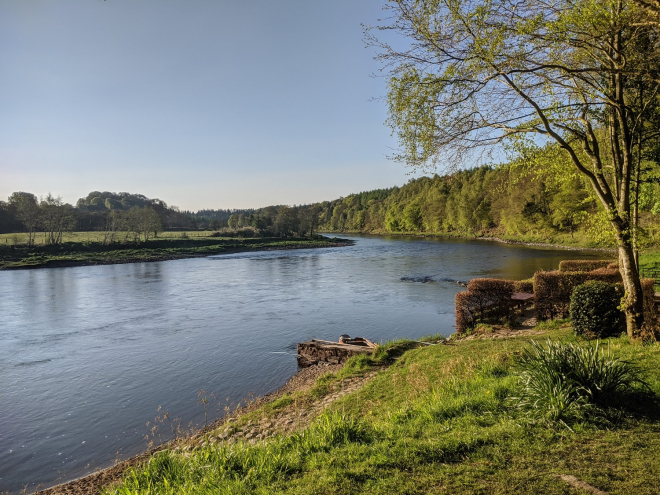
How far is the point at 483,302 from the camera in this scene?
15.8 meters

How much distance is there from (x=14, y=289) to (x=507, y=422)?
41750mm

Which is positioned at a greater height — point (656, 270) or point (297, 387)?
point (656, 270)

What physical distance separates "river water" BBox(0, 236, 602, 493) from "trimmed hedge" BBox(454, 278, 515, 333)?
93.2 inches

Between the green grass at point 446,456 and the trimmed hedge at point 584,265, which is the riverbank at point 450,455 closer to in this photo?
the green grass at point 446,456

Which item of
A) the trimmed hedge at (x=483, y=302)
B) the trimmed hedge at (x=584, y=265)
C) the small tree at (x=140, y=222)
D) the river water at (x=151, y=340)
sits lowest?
the river water at (x=151, y=340)

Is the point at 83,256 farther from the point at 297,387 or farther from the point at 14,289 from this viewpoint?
the point at 297,387

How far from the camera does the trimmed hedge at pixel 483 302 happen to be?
15.6 meters

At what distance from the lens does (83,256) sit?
60031 mm

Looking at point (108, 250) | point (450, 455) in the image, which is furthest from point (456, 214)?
point (450, 455)

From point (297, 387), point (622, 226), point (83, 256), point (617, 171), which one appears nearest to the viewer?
point (622, 226)

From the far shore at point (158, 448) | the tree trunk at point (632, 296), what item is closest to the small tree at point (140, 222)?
the far shore at point (158, 448)

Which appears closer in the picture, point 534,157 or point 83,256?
point 534,157

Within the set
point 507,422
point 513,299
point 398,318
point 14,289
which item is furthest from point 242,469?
point 14,289

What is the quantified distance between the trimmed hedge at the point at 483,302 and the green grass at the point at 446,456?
8255 millimetres
